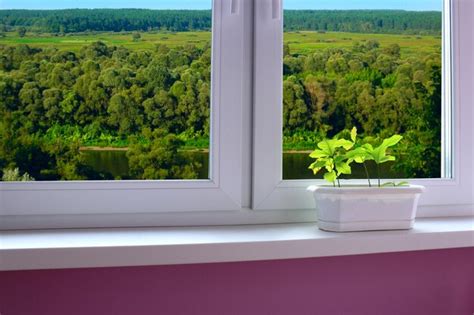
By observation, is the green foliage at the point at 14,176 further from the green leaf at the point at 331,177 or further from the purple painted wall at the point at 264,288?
the green leaf at the point at 331,177

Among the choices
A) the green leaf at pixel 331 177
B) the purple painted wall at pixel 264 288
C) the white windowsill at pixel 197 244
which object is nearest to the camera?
the white windowsill at pixel 197 244

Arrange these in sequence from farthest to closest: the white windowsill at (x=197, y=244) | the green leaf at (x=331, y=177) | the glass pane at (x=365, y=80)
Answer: the glass pane at (x=365, y=80)
the green leaf at (x=331, y=177)
the white windowsill at (x=197, y=244)

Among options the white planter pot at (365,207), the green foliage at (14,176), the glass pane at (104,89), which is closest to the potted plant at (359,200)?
the white planter pot at (365,207)

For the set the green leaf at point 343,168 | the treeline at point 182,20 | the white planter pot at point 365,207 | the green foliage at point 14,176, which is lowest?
the white planter pot at point 365,207

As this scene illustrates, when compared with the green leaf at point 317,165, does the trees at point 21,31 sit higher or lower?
higher

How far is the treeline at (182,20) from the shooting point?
118 cm

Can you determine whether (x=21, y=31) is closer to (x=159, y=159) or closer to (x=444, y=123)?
(x=159, y=159)

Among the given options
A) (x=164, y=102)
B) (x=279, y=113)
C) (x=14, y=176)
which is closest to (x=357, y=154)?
(x=279, y=113)

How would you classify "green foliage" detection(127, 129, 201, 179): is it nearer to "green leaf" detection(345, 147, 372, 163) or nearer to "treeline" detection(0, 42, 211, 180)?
"treeline" detection(0, 42, 211, 180)

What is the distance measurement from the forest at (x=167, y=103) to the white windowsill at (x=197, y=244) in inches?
7.0

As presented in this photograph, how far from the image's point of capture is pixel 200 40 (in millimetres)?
1238

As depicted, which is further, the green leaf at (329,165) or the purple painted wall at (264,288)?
the green leaf at (329,165)

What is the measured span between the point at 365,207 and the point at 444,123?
43 cm

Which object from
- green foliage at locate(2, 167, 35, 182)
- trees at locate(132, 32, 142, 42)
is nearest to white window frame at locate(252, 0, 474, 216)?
trees at locate(132, 32, 142, 42)
